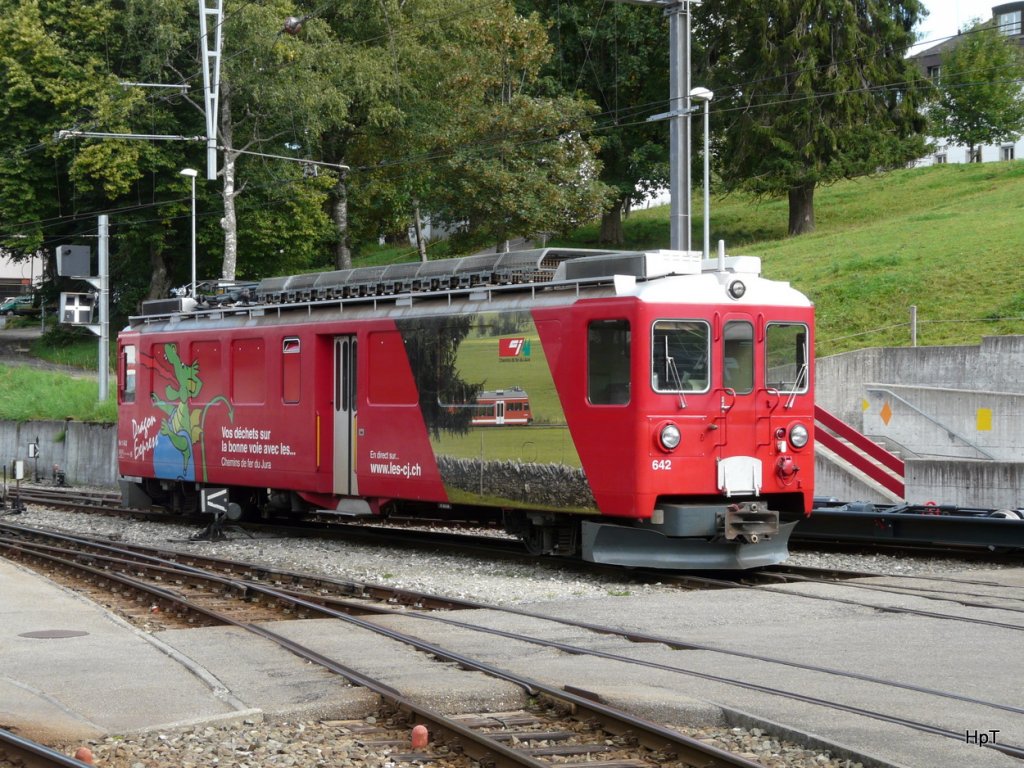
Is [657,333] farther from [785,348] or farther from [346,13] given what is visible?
[346,13]

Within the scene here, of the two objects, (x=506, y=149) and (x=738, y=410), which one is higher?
(x=506, y=149)

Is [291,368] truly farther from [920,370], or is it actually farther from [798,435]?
[920,370]

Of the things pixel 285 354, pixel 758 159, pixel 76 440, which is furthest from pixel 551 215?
pixel 285 354

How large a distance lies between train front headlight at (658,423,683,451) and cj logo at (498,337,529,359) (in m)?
1.91

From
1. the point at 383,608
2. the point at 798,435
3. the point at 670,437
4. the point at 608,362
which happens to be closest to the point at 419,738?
the point at 383,608

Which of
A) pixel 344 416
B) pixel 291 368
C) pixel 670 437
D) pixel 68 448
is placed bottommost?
pixel 68 448

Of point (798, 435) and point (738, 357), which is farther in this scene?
point (798, 435)

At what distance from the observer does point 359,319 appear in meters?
16.8

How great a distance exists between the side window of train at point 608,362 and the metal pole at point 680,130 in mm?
3378

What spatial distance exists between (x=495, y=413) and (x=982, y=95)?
55988 millimetres

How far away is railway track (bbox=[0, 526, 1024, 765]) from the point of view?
7.56 m

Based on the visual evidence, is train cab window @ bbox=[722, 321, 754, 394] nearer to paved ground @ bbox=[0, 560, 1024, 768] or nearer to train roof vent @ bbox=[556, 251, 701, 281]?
train roof vent @ bbox=[556, 251, 701, 281]

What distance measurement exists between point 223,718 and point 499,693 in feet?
5.30

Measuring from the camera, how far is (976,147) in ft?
251
